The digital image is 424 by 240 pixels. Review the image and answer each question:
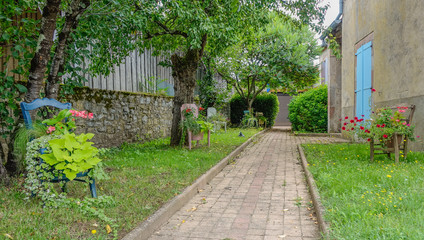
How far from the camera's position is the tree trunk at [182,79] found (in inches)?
339

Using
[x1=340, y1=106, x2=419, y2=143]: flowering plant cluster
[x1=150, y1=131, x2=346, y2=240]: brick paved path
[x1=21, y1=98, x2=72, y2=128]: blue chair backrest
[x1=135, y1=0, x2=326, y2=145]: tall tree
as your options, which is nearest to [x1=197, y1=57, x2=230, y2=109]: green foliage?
[x1=135, y1=0, x2=326, y2=145]: tall tree

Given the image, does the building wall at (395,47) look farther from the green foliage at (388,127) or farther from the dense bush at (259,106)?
the dense bush at (259,106)

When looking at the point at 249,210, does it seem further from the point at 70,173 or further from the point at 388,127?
the point at 388,127

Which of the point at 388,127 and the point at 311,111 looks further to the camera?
the point at 311,111

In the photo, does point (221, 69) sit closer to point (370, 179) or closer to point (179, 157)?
point (179, 157)

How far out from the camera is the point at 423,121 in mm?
6703

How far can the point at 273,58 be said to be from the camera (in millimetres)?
17016

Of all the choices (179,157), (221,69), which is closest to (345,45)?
(221,69)

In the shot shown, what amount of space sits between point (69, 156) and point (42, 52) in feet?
6.11

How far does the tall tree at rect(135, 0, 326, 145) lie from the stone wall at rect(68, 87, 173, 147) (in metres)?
1.45

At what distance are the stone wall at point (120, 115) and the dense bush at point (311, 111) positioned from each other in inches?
289

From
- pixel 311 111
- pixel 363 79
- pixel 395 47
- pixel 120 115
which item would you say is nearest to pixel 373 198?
pixel 395 47

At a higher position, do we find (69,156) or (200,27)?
(200,27)

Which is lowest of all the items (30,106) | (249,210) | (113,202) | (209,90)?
(249,210)
